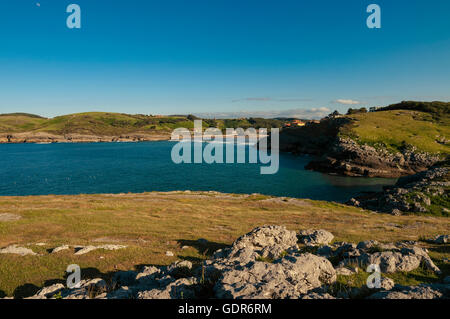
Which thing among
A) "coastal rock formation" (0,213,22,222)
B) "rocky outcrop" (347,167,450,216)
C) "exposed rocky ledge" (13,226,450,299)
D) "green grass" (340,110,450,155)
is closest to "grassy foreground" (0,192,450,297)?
"coastal rock formation" (0,213,22,222)

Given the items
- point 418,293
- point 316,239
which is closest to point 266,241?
point 316,239

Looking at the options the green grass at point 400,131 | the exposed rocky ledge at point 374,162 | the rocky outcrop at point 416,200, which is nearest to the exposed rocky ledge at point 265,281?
the rocky outcrop at point 416,200

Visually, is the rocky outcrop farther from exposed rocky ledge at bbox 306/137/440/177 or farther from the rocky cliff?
the rocky cliff

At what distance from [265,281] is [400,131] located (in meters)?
137

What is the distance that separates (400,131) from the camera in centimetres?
11775

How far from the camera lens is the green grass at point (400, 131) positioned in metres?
105

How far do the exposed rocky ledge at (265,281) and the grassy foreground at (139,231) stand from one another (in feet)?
6.83

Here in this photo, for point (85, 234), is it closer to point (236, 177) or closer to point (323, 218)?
point (323, 218)

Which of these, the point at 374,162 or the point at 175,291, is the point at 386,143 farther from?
the point at 175,291

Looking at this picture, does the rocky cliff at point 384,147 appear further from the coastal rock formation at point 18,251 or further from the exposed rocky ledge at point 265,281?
the coastal rock formation at point 18,251

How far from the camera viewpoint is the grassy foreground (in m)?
15.1

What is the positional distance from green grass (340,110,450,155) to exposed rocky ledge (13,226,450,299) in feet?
352
